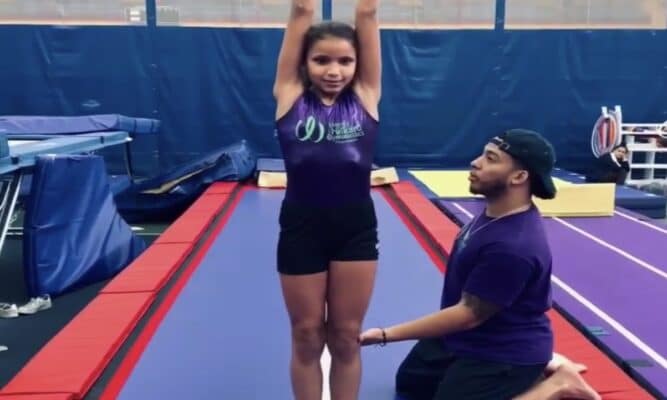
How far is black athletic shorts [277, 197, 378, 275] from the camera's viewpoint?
A: 68.9 inches

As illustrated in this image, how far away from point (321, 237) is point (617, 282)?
2.13m

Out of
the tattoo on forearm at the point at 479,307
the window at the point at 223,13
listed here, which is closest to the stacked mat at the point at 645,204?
the window at the point at 223,13

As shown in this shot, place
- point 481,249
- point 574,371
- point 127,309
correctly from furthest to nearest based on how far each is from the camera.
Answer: point 127,309, point 574,371, point 481,249

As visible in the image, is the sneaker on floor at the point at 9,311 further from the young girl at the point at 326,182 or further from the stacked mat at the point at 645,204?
the stacked mat at the point at 645,204

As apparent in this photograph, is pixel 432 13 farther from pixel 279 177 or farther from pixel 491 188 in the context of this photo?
pixel 491 188

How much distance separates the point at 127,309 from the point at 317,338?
1.29m

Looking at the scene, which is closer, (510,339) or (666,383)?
(510,339)

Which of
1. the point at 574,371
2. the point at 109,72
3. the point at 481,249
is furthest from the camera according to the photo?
the point at 109,72

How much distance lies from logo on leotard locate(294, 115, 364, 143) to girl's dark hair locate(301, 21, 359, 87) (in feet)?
0.42

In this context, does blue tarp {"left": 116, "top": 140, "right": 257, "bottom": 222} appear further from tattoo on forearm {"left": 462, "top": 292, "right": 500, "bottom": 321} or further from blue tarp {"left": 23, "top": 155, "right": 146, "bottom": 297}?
tattoo on forearm {"left": 462, "top": 292, "right": 500, "bottom": 321}

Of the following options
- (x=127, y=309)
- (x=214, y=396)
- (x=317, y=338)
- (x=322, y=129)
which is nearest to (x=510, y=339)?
(x=317, y=338)

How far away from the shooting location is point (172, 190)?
6105mm

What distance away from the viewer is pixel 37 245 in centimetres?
360

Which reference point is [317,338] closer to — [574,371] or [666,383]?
[574,371]
